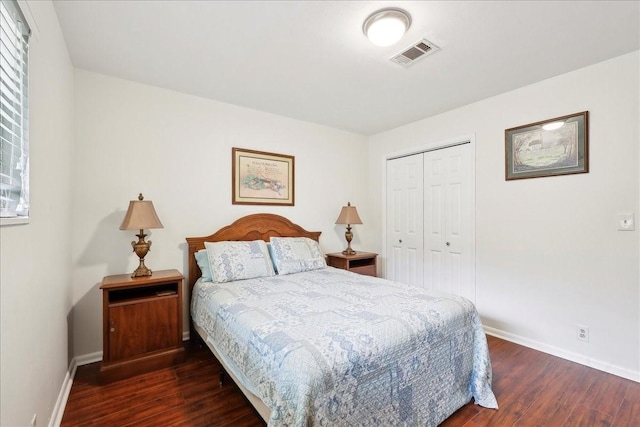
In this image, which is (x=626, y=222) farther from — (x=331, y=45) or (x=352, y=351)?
(x=331, y=45)

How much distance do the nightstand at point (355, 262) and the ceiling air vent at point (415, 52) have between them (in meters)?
2.18

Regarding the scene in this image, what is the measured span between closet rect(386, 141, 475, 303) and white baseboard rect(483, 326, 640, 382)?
43cm

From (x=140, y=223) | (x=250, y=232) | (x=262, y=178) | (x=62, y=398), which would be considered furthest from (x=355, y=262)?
(x=62, y=398)

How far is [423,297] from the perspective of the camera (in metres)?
1.99

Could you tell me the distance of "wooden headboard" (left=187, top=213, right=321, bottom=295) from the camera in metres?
2.81

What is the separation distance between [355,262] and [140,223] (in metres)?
2.44

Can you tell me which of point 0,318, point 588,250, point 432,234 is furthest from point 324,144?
point 0,318

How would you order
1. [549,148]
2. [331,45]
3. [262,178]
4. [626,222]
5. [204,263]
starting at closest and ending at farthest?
[331,45] → [626,222] → [549,148] → [204,263] → [262,178]

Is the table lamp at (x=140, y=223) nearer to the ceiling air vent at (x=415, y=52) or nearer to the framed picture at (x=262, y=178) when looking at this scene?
the framed picture at (x=262, y=178)

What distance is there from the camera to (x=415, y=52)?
2154 millimetres

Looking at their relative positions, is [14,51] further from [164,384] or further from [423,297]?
[423,297]

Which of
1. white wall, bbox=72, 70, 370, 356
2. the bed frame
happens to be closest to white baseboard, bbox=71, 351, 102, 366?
white wall, bbox=72, 70, 370, 356

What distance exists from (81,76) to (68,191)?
1.00 meters

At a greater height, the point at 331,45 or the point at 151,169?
the point at 331,45
